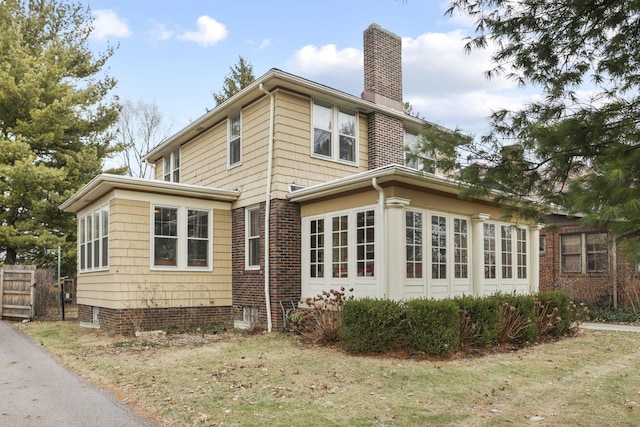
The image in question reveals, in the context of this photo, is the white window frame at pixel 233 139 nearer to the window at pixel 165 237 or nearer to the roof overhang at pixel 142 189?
the roof overhang at pixel 142 189

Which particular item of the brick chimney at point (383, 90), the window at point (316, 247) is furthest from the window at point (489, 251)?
the window at point (316, 247)

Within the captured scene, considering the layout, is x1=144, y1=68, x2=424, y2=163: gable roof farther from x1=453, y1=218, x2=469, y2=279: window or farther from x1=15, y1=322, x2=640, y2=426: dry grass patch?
x1=15, y1=322, x2=640, y2=426: dry grass patch

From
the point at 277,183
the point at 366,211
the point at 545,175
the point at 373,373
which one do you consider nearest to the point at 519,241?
the point at 366,211

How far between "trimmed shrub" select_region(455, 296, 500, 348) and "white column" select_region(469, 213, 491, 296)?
93.9 inches

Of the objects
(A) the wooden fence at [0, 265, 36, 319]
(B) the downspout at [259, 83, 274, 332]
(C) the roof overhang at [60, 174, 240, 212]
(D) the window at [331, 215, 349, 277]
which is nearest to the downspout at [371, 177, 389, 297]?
(D) the window at [331, 215, 349, 277]

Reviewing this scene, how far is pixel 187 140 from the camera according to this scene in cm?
1579

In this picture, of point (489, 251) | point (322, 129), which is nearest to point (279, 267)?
point (322, 129)

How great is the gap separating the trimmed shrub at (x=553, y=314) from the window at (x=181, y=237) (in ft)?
24.9

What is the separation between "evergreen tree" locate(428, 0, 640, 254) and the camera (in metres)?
3.98

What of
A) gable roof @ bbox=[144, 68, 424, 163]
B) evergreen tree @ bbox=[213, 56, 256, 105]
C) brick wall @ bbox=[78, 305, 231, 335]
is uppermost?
evergreen tree @ bbox=[213, 56, 256, 105]

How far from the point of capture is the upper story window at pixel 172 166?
54.0ft

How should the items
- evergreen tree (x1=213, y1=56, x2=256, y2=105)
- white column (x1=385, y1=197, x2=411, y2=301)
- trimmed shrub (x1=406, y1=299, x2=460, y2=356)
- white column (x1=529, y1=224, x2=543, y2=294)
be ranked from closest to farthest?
1. trimmed shrub (x1=406, y1=299, x2=460, y2=356)
2. white column (x1=385, y1=197, x2=411, y2=301)
3. white column (x1=529, y1=224, x2=543, y2=294)
4. evergreen tree (x1=213, y1=56, x2=256, y2=105)

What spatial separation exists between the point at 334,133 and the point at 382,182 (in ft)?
11.3

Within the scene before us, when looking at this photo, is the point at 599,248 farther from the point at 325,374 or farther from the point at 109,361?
the point at 109,361
